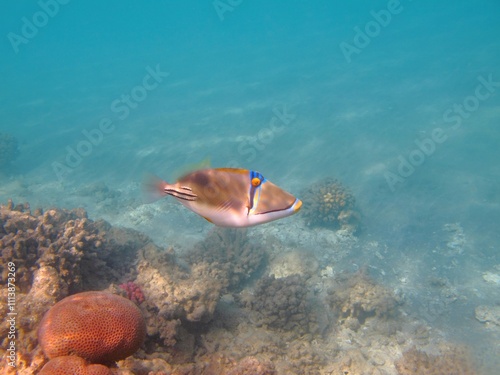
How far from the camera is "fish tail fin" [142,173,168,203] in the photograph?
1.90m

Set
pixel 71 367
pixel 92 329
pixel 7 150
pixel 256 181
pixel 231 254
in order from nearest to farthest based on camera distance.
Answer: pixel 256 181 → pixel 71 367 → pixel 92 329 → pixel 231 254 → pixel 7 150

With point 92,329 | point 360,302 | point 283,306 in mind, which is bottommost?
point 360,302

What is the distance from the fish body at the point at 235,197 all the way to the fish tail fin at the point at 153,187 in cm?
5

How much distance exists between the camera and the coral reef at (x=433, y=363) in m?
5.11

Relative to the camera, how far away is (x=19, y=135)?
24.8 metres

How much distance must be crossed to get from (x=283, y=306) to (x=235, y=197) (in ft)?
14.4

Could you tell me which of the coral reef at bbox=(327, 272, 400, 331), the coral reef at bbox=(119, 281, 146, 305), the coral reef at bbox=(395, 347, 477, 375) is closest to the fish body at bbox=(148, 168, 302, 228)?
the coral reef at bbox=(119, 281, 146, 305)

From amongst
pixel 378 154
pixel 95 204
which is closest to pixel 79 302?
pixel 95 204

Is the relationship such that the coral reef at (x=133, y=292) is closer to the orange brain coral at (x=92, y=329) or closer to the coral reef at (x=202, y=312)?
the coral reef at (x=202, y=312)

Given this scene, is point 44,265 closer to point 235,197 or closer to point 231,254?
point 235,197

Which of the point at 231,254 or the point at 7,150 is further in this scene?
the point at 7,150

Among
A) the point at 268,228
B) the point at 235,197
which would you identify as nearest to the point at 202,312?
the point at 235,197

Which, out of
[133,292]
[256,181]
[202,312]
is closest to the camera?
[256,181]

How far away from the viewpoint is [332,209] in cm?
991
